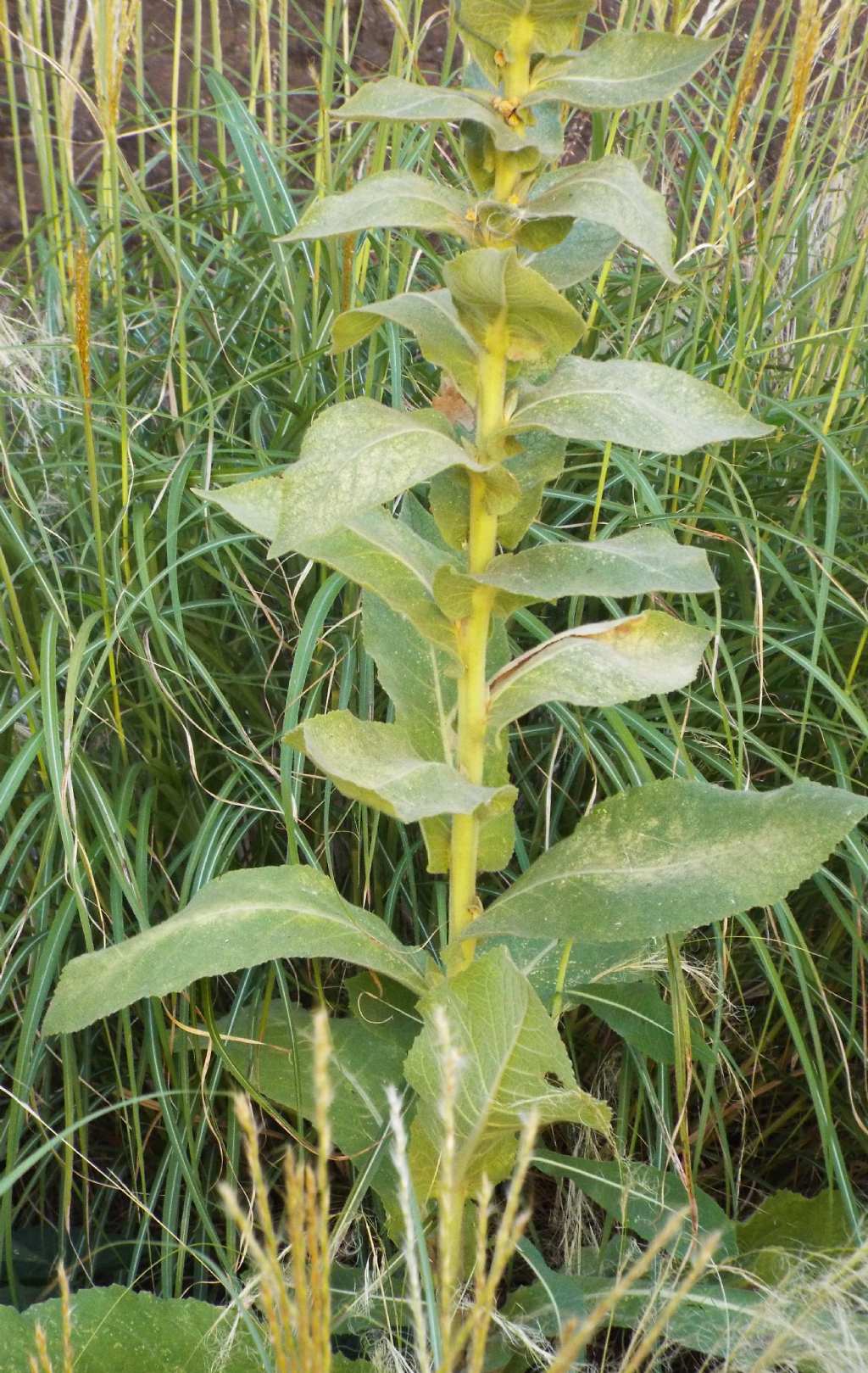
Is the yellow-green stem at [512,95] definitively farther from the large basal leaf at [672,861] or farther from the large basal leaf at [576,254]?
the large basal leaf at [672,861]

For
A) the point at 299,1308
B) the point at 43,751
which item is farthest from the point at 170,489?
the point at 299,1308

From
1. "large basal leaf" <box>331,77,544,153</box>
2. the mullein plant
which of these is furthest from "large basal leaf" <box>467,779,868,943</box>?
"large basal leaf" <box>331,77,544,153</box>

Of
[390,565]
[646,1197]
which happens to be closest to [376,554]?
[390,565]

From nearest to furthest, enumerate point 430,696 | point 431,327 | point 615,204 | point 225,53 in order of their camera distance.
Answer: point 615,204 < point 431,327 < point 430,696 < point 225,53

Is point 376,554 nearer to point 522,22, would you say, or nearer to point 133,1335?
point 522,22

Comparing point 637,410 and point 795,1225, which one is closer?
point 637,410

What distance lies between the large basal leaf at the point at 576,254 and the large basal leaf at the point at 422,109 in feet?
0.36

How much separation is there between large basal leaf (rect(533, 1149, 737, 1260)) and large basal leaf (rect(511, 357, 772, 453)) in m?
0.61

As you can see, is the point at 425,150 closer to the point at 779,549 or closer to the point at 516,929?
the point at 779,549

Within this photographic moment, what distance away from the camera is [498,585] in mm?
907

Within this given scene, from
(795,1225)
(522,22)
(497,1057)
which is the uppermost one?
(522,22)

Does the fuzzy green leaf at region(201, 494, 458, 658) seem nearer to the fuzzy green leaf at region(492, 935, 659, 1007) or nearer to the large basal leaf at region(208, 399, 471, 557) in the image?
the large basal leaf at region(208, 399, 471, 557)

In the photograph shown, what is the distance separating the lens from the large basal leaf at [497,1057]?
88 centimetres

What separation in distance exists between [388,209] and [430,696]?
402 millimetres
